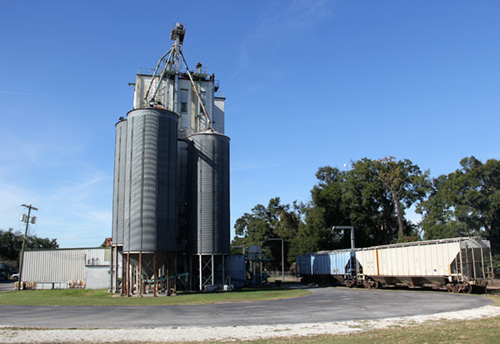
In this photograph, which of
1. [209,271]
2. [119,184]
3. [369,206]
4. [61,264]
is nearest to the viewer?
[119,184]

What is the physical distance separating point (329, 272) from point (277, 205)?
52.5m

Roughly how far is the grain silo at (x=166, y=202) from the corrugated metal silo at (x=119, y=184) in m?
0.10

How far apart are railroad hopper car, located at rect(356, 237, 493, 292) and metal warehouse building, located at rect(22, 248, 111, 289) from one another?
3470cm

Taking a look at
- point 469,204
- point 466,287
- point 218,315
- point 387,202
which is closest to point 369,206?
point 387,202

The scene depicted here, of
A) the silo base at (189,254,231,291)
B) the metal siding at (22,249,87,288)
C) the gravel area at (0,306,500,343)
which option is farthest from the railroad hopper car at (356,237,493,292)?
the metal siding at (22,249,87,288)

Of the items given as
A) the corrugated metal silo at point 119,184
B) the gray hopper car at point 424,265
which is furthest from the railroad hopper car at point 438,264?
the corrugated metal silo at point 119,184

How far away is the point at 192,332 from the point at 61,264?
4581cm

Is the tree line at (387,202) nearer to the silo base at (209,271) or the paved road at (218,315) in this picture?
the silo base at (209,271)

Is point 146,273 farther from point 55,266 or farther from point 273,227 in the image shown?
point 273,227

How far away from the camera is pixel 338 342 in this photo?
1234cm

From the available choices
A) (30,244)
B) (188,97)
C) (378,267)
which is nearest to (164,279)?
(378,267)

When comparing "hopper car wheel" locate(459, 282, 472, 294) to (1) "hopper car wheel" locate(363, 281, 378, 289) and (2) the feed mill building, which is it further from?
(2) the feed mill building

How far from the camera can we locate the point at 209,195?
135 feet

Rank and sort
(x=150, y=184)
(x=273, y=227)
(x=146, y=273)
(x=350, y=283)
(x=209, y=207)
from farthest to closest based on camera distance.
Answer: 1. (x=273, y=227)
2. (x=350, y=283)
3. (x=209, y=207)
4. (x=146, y=273)
5. (x=150, y=184)
